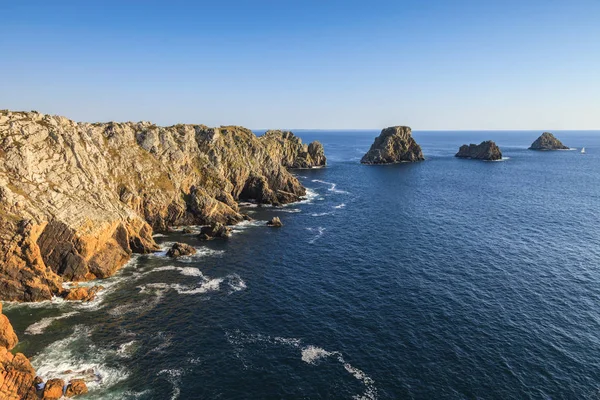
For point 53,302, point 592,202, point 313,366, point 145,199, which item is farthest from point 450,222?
point 53,302

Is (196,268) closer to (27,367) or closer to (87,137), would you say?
(27,367)

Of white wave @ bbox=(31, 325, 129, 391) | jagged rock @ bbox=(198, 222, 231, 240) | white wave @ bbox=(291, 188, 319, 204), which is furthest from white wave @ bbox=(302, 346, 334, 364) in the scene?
white wave @ bbox=(291, 188, 319, 204)

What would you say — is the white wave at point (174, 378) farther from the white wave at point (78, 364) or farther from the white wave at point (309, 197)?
the white wave at point (309, 197)

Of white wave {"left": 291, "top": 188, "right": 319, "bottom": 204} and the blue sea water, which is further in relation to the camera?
white wave {"left": 291, "top": 188, "right": 319, "bottom": 204}

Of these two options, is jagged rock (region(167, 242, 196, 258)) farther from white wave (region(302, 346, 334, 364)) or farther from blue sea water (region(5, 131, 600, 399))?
white wave (region(302, 346, 334, 364))

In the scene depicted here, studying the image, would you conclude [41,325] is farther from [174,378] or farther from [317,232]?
[317,232]

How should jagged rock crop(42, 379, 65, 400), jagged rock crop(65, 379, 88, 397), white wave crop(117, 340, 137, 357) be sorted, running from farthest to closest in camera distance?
white wave crop(117, 340, 137, 357) → jagged rock crop(65, 379, 88, 397) → jagged rock crop(42, 379, 65, 400)

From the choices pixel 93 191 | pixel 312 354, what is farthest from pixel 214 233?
pixel 312 354
